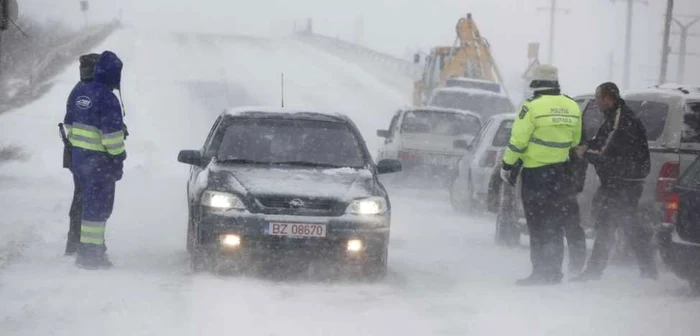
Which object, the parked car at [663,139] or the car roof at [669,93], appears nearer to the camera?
the parked car at [663,139]

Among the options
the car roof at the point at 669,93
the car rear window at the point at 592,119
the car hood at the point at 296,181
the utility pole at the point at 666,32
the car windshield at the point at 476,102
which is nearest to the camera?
the car hood at the point at 296,181

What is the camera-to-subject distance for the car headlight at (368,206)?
10.2m

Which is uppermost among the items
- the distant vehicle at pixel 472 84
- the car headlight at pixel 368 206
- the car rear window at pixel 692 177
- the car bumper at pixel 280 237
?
the car rear window at pixel 692 177

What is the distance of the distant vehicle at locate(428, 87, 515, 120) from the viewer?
30359mm

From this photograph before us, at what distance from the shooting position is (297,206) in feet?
Answer: 33.2

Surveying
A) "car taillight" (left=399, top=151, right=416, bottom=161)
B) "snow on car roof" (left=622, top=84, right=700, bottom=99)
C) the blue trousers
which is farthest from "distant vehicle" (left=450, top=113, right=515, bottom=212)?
the blue trousers

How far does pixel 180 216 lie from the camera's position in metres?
15.9

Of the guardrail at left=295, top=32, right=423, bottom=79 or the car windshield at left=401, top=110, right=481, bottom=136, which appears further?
the guardrail at left=295, top=32, right=423, bottom=79

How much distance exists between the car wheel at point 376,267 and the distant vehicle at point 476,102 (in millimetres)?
20092

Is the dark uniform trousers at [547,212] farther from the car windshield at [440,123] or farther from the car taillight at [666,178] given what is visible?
the car windshield at [440,123]

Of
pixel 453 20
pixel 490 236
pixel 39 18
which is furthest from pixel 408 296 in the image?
A: pixel 453 20

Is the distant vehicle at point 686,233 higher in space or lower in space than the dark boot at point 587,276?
higher

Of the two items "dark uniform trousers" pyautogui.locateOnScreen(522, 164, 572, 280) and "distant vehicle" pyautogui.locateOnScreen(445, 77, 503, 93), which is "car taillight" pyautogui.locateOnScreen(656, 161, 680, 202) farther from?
"distant vehicle" pyautogui.locateOnScreen(445, 77, 503, 93)

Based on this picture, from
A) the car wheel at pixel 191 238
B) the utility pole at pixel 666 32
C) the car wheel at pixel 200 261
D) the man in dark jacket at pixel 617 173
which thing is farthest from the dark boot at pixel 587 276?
the utility pole at pixel 666 32
